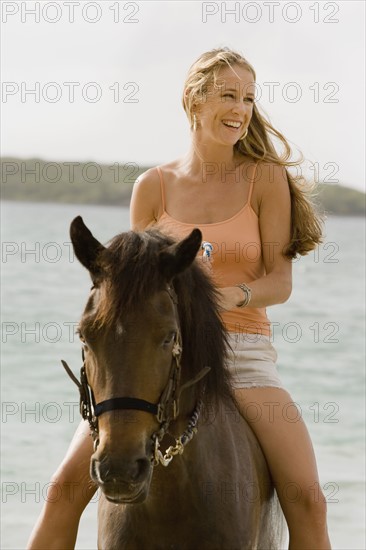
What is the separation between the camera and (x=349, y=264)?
33219 millimetres

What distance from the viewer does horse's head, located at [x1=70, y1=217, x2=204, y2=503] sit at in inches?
108

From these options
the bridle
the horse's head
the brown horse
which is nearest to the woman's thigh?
the brown horse

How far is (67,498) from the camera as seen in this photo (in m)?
3.62

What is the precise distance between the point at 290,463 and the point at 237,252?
2.51 ft

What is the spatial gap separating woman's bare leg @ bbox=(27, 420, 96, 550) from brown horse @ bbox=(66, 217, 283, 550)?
273mm

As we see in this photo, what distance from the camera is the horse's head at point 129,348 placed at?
108 inches

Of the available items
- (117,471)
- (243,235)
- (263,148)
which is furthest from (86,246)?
(263,148)

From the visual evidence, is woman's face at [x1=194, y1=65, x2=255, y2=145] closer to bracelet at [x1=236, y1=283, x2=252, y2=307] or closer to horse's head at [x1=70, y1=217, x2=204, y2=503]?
bracelet at [x1=236, y1=283, x2=252, y2=307]

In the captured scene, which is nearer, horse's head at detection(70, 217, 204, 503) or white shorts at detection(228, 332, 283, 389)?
horse's head at detection(70, 217, 204, 503)

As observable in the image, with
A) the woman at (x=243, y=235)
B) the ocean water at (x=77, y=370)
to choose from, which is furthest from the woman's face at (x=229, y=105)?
the ocean water at (x=77, y=370)

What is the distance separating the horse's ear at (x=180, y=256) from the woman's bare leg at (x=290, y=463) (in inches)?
31.2

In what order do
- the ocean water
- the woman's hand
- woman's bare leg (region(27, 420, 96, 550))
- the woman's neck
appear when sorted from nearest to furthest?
the woman's hand < woman's bare leg (region(27, 420, 96, 550)) < the woman's neck < the ocean water

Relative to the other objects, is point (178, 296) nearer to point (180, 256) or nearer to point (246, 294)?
point (180, 256)

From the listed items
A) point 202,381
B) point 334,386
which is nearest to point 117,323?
point 202,381
